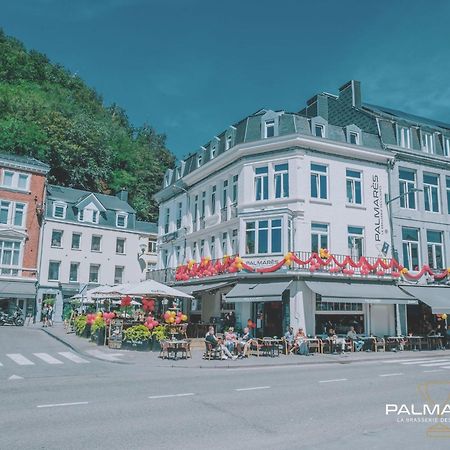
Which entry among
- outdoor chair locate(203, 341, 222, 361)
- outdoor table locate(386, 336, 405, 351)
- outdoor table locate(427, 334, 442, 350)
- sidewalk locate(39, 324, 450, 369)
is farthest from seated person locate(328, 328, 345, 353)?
outdoor chair locate(203, 341, 222, 361)

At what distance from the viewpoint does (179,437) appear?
6.50 meters

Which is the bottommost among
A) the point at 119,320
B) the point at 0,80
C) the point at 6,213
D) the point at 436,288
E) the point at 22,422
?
the point at 22,422

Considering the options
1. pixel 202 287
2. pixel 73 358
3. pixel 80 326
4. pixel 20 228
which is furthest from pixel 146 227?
pixel 73 358

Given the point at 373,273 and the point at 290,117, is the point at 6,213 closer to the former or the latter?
the point at 290,117

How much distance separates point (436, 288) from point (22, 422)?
77.4ft

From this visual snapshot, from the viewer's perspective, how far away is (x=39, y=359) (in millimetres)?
16562

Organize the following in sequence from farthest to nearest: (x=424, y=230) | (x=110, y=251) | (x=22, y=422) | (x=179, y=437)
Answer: (x=110, y=251), (x=424, y=230), (x=22, y=422), (x=179, y=437)

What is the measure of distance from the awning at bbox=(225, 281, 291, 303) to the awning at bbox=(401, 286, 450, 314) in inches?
290

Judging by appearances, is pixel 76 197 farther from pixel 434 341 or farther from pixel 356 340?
pixel 434 341

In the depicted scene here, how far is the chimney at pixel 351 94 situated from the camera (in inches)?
1177

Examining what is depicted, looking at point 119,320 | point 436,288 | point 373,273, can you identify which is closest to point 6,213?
point 119,320

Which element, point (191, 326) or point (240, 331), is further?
point (191, 326)

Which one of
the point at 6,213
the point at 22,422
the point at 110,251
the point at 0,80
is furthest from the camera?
the point at 0,80

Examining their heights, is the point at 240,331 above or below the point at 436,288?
below
